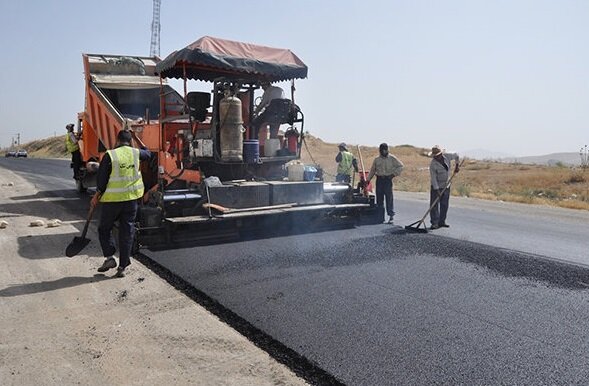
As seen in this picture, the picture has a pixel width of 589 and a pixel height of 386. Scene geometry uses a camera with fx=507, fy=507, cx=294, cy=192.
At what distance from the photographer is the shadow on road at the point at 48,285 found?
439cm

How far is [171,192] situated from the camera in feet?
21.0

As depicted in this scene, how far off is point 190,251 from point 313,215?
202 cm

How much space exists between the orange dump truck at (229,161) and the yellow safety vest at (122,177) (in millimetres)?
819

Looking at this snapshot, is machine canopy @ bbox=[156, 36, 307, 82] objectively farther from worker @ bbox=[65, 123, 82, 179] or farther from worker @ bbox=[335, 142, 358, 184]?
worker @ bbox=[65, 123, 82, 179]

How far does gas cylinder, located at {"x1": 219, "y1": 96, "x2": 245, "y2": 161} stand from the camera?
667 centimetres

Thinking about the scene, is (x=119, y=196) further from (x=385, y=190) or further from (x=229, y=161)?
(x=385, y=190)

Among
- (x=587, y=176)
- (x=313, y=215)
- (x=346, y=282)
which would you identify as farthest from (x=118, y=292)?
(x=587, y=176)

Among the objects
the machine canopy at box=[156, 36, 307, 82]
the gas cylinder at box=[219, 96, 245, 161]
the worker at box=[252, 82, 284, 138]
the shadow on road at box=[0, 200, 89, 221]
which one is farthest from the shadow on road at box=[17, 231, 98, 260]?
the worker at box=[252, 82, 284, 138]

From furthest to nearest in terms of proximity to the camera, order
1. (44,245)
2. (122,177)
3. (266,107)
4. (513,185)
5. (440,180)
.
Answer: (513,185)
(440,180)
(266,107)
(44,245)
(122,177)

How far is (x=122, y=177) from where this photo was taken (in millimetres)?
5086

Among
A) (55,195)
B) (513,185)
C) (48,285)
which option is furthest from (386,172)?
(513,185)

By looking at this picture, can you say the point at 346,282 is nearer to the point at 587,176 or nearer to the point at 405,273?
the point at 405,273

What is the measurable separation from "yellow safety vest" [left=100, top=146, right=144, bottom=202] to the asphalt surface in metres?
0.83

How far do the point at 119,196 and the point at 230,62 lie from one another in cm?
259
